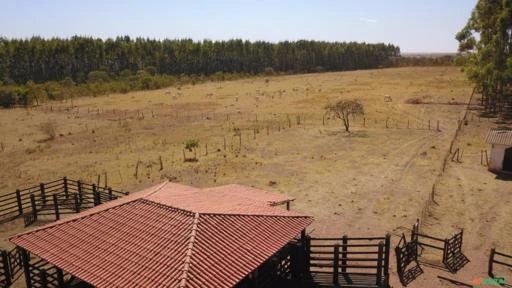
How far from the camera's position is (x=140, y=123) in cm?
5128

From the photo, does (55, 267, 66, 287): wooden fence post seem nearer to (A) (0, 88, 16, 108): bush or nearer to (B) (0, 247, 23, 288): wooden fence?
(B) (0, 247, 23, 288): wooden fence

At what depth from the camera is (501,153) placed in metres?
29.1

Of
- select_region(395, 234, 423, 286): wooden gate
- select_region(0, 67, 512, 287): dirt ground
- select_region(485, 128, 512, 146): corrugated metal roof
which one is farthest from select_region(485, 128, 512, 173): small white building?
select_region(395, 234, 423, 286): wooden gate

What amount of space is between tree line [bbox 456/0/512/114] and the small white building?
2193 centimetres

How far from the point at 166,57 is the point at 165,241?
371ft

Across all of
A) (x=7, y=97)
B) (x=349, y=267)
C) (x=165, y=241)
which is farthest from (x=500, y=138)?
(x=7, y=97)

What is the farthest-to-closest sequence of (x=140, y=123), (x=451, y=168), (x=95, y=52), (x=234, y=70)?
(x=234, y=70) → (x=95, y=52) → (x=140, y=123) → (x=451, y=168)

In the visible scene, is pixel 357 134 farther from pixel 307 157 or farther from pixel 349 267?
pixel 349 267

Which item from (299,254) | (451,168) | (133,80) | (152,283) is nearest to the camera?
(152,283)

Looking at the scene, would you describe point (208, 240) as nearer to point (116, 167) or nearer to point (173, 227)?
point (173, 227)

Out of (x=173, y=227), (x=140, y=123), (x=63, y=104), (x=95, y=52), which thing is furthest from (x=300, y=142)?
(x=95, y=52)

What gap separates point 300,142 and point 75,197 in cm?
2196

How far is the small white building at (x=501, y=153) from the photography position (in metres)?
29.0

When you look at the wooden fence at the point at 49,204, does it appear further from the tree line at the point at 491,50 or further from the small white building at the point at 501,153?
the tree line at the point at 491,50
